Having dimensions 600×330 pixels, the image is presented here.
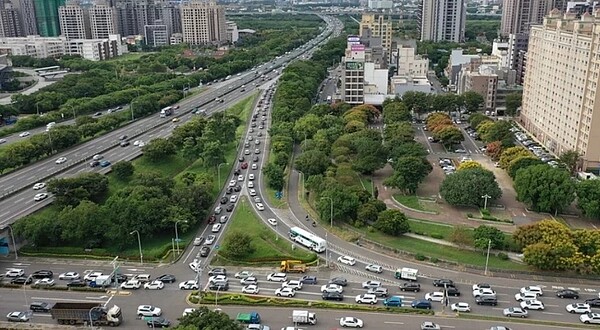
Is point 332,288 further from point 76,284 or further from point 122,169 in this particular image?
point 122,169

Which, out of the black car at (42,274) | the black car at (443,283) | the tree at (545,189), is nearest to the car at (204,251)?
the black car at (42,274)

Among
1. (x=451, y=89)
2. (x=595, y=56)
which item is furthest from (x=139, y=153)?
(x=451, y=89)

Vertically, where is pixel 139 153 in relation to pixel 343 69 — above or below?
below

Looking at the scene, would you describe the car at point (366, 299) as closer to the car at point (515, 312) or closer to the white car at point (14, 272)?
the car at point (515, 312)

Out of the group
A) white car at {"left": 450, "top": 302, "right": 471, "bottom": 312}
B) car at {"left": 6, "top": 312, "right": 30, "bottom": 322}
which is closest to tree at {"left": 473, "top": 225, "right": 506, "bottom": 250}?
white car at {"left": 450, "top": 302, "right": 471, "bottom": 312}

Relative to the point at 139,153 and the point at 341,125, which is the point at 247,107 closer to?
the point at 341,125

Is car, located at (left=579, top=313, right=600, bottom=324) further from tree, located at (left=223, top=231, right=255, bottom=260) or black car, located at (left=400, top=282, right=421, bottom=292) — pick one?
tree, located at (left=223, top=231, right=255, bottom=260)
